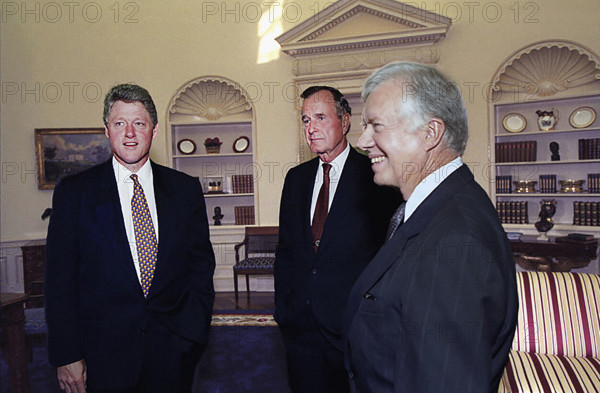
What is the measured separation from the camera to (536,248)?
5387mm

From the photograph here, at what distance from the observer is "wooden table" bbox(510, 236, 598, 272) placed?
518 centimetres

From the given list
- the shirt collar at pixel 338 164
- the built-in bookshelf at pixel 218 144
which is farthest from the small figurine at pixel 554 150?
the shirt collar at pixel 338 164

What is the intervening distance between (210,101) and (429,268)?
6529 millimetres

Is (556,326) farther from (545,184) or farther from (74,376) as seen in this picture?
(545,184)

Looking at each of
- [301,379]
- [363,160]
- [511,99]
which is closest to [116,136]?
[363,160]

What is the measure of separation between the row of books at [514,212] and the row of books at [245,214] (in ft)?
11.7

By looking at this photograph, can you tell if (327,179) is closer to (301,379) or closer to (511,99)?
Result: (301,379)

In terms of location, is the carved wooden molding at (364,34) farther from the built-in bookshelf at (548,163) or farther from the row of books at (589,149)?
the row of books at (589,149)

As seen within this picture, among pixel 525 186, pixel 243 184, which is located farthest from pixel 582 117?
pixel 243 184

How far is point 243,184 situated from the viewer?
6.89 metres

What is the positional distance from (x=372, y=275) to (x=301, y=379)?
126cm

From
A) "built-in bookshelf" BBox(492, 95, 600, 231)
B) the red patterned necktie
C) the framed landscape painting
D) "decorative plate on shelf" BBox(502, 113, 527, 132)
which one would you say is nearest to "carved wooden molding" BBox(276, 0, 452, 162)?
"decorative plate on shelf" BBox(502, 113, 527, 132)

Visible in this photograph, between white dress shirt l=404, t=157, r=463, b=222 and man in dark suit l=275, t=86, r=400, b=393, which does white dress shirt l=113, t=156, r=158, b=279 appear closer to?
man in dark suit l=275, t=86, r=400, b=393

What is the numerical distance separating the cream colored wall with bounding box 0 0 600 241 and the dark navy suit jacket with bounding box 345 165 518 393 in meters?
5.62
